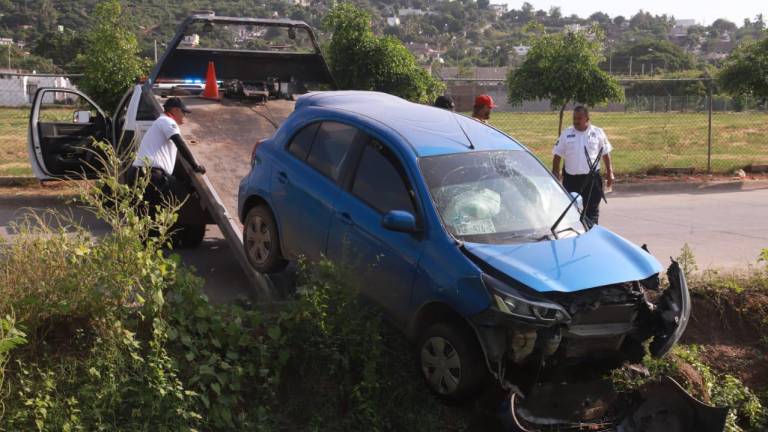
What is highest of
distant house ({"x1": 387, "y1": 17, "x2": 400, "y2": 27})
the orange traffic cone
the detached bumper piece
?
distant house ({"x1": 387, "y1": 17, "x2": 400, "y2": 27})

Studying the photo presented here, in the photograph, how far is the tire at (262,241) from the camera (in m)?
7.32

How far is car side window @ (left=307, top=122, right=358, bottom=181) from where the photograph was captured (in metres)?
6.79

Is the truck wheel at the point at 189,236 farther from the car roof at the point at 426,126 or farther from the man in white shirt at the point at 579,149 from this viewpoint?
the man in white shirt at the point at 579,149

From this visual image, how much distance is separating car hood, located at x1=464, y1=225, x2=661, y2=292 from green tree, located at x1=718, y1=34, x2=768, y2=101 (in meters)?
13.1

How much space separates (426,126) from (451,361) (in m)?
2.06

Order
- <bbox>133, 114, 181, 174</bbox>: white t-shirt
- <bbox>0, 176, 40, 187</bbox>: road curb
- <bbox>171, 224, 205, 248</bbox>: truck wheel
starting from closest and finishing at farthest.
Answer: <bbox>133, 114, 181, 174</bbox>: white t-shirt → <bbox>171, 224, 205, 248</bbox>: truck wheel → <bbox>0, 176, 40, 187</bbox>: road curb

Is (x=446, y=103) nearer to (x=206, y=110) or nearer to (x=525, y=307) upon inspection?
(x=206, y=110)

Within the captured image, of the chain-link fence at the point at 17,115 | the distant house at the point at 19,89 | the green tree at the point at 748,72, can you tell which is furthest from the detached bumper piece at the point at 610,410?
the distant house at the point at 19,89

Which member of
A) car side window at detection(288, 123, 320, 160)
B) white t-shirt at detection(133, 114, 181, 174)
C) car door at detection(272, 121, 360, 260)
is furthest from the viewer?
white t-shirt at detection(133, 114, 181, 174)

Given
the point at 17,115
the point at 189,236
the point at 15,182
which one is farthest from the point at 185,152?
the point at 17,115

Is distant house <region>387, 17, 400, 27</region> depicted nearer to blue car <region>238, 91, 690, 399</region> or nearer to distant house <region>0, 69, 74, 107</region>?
distant house <region>0, 69, 74, 107</region>

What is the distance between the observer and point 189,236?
32.6 feet

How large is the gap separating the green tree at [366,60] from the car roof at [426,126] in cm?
703

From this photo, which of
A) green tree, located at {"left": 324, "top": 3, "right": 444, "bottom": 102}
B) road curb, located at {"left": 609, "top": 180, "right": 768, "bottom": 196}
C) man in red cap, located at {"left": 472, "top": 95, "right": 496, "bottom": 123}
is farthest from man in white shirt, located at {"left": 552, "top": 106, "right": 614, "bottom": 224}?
road curb, located at {"left": 609, "top": 180, "right": 768, "bottom": 196}
